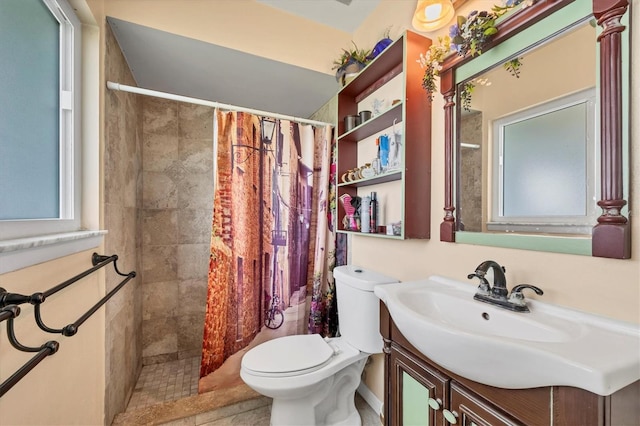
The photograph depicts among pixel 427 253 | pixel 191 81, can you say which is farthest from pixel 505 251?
pixel 191 81

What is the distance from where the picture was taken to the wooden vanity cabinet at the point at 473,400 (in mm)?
488

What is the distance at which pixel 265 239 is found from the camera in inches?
71.6

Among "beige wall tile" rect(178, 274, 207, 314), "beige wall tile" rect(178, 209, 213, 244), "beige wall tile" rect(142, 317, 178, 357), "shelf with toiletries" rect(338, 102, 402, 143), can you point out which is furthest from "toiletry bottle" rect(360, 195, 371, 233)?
"beige wall tile" rect(142, 317, 178, 357)

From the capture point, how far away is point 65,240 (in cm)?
88

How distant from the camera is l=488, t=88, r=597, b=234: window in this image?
2.39 ft

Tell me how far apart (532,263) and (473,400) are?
458mm

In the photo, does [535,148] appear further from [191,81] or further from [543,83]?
[191,81]

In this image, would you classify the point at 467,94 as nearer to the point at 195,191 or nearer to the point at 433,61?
the point at 433,61

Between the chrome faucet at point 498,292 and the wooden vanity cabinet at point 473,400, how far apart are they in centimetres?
26

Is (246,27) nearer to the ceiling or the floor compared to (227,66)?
nearer to the ceiling

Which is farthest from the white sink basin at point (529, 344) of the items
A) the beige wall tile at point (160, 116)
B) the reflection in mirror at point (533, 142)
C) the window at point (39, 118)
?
the beige wall tile at point (160, 116)

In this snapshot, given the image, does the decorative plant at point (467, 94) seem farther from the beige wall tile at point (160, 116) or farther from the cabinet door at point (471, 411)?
the beige wall tile at point (160, 116)

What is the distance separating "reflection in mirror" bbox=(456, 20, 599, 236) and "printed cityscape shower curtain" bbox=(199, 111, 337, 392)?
1.07 metres

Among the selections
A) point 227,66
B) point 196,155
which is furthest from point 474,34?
point 196,155
